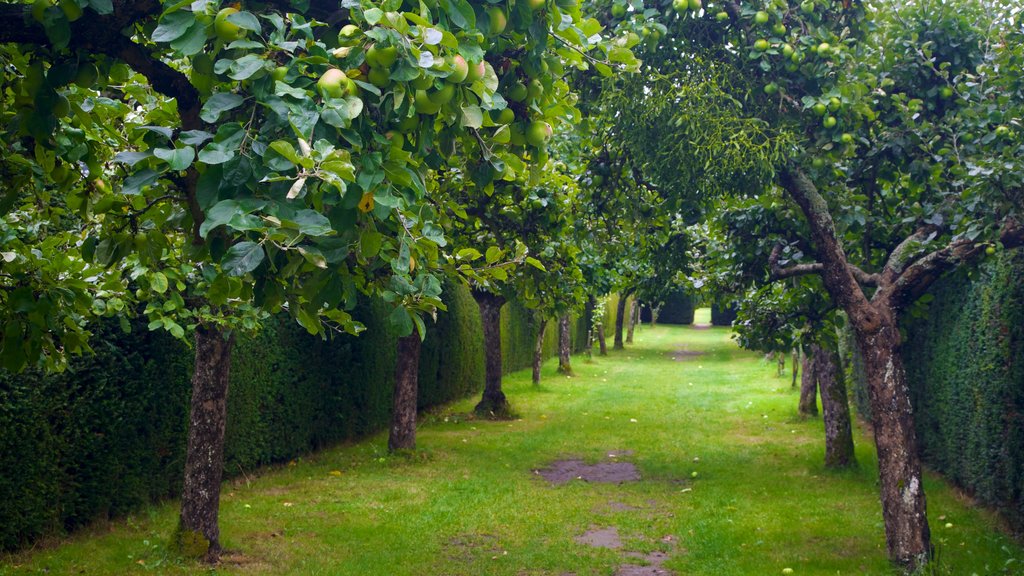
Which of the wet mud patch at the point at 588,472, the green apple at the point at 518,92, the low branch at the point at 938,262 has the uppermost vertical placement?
the green apple at the point at 518,92

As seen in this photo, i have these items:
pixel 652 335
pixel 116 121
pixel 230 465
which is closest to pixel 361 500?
pixel 230 465

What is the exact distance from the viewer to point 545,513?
950cm

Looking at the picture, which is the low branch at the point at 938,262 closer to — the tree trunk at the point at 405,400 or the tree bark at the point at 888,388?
the tree bark at the point at 888,388

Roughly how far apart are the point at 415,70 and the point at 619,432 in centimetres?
1370

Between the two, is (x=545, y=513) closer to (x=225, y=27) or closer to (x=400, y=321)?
(x=400, y=321)

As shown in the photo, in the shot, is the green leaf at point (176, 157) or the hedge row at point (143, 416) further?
the hedge row at point (143, 416)

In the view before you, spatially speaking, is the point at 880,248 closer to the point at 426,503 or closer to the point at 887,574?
the point at 887,574

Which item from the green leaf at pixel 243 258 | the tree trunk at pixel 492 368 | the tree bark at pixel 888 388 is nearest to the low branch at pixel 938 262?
the tree bark at pixel 888 388

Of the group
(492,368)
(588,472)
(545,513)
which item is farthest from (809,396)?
(545,513)

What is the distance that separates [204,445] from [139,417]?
1599 mm

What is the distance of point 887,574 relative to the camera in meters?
6.86

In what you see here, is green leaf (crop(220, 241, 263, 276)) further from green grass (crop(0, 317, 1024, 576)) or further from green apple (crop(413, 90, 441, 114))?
green grass (crop(0, 317, 1024, 576))

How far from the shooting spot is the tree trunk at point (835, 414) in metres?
11.8

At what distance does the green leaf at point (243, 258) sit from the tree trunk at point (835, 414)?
1068cm
